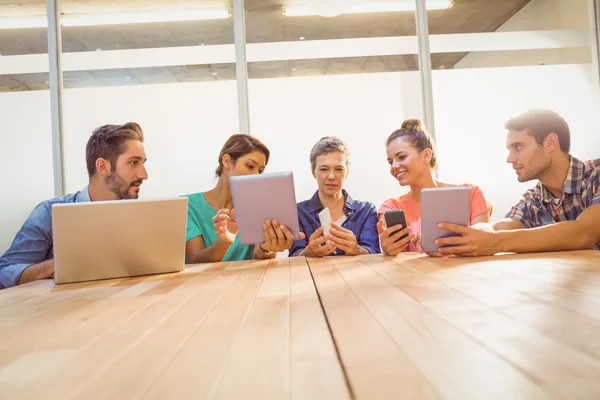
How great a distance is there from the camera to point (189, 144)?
4031 millimetres

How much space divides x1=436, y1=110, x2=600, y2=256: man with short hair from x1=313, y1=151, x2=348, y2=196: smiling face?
0.93 m

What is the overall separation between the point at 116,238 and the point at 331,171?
4.81ft

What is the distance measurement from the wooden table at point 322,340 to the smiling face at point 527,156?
1251 mm

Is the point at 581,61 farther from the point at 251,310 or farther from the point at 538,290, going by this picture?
the point at 251,310

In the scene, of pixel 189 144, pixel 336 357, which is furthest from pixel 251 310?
pixel 189 144

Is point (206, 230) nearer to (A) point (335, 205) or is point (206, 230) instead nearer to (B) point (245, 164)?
(B) point (245, 164)

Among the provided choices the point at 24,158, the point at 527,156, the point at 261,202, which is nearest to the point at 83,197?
the point at 261,202

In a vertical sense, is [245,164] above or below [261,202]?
above

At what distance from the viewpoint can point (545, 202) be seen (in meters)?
2.17

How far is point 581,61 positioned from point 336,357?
4853mm

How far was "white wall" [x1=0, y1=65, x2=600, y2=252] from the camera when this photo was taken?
401 cm

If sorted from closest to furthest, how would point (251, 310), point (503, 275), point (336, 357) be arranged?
1. point (336, 357)
2. point (251, 310)
3. point (503, 275)

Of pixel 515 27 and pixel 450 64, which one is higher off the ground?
pixel 515 27

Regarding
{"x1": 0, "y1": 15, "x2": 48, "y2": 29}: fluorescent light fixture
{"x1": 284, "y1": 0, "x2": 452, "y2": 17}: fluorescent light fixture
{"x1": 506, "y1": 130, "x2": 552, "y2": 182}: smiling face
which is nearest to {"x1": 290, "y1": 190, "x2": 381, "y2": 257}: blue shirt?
{"x1": 506, "y1": 130, "x2": 552, "y2": 182}: smiling face
